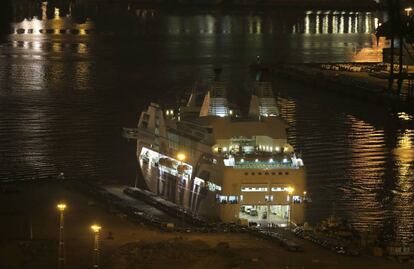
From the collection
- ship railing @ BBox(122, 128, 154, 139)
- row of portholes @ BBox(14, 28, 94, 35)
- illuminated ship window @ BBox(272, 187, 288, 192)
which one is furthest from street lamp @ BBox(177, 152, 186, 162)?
row of portholes @ BBox(14, 28, 94, 35)

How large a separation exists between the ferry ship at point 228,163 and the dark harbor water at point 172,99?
1.41 meters

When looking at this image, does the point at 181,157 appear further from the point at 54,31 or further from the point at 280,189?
the point at 54,31

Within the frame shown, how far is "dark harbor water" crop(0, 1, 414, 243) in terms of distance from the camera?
24.5 metres

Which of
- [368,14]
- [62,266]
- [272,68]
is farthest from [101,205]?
[368,14]

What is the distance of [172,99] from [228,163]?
58.2ft

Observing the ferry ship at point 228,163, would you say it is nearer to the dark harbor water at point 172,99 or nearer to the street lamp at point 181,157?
the street lamp at point 181,157

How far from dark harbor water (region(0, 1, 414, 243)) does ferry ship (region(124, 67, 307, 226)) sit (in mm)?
1414

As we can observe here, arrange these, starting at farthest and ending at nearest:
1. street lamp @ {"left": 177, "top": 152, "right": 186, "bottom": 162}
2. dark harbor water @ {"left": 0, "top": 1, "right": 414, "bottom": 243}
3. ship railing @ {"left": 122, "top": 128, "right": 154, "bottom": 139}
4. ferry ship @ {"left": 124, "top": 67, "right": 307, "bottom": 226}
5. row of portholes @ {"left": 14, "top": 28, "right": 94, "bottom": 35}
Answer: row of portholes @ {"left": 14, "top": 28, "right": 94, "bottom": 35}, dark harbor water @ {"left": 0, "top": 1, "right": 414, "bottom": 243}, ship railing @ {"left": 122, "top": 128, "right": 154, "bottom": 139}, street lamp @ {"left": 177, "top": 152, "right": 186, "bottom": 162}, ferry ship @ {"left": 124, "top": 67, "right": 307, "bottom": 226}

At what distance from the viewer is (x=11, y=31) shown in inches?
2687

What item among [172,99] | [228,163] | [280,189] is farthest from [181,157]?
[172,99]

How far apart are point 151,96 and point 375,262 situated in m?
22.4

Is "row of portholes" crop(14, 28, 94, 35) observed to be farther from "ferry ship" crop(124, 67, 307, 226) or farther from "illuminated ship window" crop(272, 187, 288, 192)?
"illuminated ship window" crop(272, 187, 288, 192)

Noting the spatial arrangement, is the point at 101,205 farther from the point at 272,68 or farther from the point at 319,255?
the point at 272,68

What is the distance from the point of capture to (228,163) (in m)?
19.8
